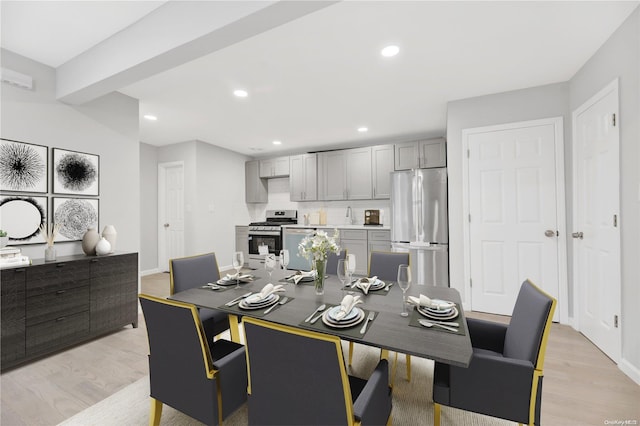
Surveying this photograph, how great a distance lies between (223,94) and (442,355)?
10.7 feet

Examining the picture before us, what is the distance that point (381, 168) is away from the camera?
16.4 ft

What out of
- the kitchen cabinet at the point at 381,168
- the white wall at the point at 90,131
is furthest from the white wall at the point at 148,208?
the kitchen cabinet at the point at 381,168

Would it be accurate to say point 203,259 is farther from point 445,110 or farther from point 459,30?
point 445,110

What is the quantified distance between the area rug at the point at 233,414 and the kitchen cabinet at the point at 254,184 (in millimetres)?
4521

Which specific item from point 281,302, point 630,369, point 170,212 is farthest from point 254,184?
point 630,369

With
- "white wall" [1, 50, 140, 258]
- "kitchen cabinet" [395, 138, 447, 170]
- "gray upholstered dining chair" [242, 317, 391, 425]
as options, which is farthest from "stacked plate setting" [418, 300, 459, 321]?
"kitchen cabinet" [395, 138, 447, 170]

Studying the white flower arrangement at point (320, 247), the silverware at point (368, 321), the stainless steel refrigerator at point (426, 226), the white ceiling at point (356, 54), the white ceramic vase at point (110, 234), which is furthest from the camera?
the stainless steel refrigerator at point (426, 226)

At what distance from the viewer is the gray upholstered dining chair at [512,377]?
1.19 meters

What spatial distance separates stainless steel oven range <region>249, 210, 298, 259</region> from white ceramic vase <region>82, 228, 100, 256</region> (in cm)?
290

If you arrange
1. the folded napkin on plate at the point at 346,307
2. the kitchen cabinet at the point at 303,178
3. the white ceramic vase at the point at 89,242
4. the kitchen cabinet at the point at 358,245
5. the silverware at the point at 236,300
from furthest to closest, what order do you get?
the kitchen cabinet at the point at 303,178, the kitchen cabinet at the point at 358,245, the white ceramic vase at the point at 89,242, the silverware at the point at 236,300, the folded napkin on plate at the point at 346,307

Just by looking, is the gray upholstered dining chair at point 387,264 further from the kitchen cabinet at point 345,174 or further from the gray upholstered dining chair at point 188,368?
the kitchen cabinet at point 345,174

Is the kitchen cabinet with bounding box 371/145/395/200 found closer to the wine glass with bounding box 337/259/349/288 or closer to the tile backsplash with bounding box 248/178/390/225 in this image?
the tile backsplash with bounding box 248/178/390/225

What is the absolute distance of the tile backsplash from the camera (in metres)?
5.42

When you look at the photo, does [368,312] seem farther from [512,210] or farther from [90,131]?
[90,131]
